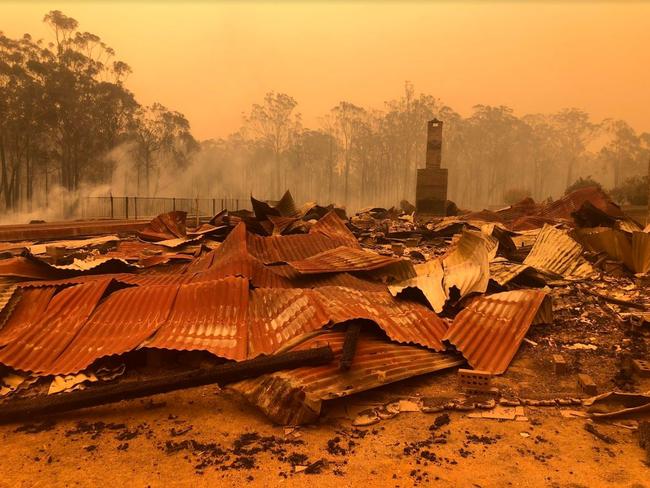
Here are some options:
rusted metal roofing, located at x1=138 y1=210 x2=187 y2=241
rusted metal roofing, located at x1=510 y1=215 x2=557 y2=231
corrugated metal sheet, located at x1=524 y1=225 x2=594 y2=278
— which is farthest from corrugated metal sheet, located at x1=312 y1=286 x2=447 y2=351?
rusted metal roofing, located at x1=510 y1=215 x2=557 y2=231

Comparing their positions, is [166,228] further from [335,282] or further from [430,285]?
[430,285]

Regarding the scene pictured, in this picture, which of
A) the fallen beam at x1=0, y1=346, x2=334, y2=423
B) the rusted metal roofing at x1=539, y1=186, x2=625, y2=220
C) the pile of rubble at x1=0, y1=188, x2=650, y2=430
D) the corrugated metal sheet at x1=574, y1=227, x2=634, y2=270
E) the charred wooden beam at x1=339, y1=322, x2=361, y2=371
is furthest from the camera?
the rusted metal roofing at x1=539, y1=186, x2=625, y2=220

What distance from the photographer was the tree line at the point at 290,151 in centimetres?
3444

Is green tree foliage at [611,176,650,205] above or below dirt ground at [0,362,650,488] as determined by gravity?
above

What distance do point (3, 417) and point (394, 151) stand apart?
6245cm

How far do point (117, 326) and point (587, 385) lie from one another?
3.79 meters

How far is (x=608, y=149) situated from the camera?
6588 centimetres

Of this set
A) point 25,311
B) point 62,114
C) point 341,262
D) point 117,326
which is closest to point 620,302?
point 341,262

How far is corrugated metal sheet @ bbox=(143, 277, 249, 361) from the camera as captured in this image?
3645mm

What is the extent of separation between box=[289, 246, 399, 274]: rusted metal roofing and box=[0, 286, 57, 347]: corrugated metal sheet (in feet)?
8.19

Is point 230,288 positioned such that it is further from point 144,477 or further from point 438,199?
point 438,199

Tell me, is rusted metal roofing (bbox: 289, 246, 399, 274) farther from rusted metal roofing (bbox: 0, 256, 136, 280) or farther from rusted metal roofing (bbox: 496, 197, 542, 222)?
rusted metal roofing (bbox: 496, 197, 542, 222)

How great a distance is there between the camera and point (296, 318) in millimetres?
4121

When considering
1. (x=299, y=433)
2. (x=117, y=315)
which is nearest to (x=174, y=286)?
(x=117, y=315)
